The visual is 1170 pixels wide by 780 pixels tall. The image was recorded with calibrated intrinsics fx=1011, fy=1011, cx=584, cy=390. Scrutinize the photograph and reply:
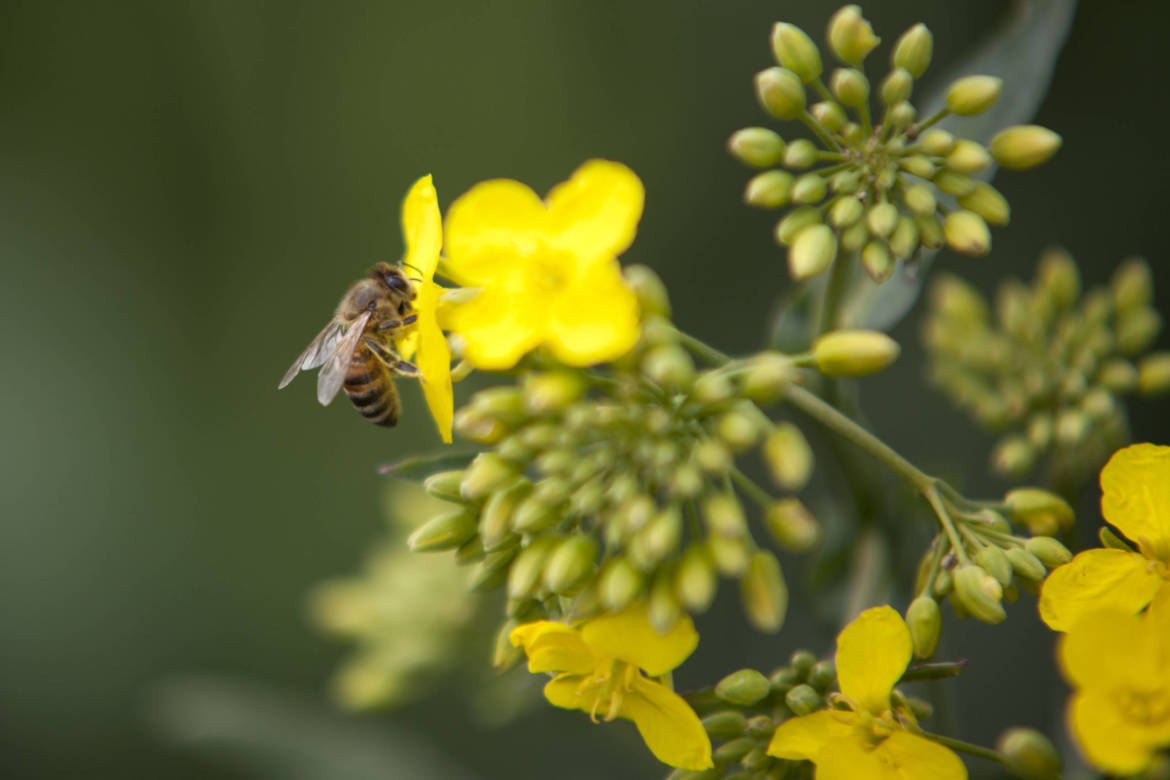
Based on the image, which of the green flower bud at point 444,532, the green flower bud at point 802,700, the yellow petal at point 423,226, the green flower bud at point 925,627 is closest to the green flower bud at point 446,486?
the green flower bud at point 444,532

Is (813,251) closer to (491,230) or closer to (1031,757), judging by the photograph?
(491,230)

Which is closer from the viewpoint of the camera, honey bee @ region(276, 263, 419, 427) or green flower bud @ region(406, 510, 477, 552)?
green flower bud @ region(406, 510, 477, 552)

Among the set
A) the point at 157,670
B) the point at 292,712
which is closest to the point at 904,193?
the point at 292,712

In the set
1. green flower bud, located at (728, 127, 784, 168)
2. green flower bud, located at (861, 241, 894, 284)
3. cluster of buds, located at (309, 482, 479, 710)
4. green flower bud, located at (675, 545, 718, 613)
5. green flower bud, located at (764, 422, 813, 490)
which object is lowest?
cluster of buds, located at (309, 482, 479, 710)

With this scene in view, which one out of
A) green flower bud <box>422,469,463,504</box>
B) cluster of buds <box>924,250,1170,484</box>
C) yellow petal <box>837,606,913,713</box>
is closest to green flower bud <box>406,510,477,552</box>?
green flower bud <box>422,469,463,504</box>

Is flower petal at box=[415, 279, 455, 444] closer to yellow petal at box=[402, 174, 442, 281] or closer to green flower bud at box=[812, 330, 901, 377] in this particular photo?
yellow petal at box=[402, 174, 442, 281]

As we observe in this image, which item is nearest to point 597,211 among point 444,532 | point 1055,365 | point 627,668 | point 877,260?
point 877,260

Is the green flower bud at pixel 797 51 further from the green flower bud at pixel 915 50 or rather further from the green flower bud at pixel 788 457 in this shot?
the green flower bud at pixel 788 457
